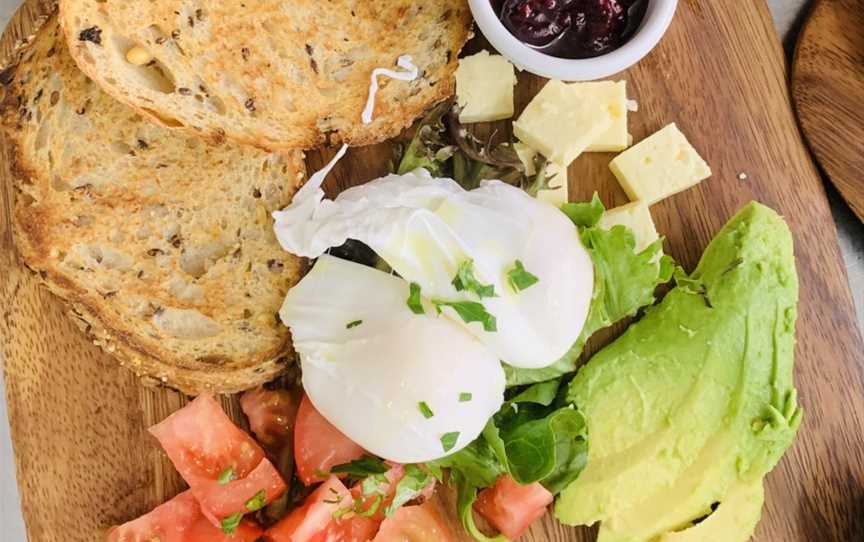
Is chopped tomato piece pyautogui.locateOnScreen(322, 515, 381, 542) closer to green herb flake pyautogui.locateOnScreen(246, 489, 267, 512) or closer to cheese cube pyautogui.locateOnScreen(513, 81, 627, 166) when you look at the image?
green herb flake pyautogui.locateOnScreen(246, 489, 267, 512)

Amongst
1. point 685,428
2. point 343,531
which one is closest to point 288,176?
point 343,531

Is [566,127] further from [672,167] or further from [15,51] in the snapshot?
[15,51]

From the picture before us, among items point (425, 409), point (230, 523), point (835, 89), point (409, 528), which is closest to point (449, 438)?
point (425, 409)

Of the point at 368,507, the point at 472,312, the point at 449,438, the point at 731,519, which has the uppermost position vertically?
the point at 472,312

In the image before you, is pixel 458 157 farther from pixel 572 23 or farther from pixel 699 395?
pixel 699 395

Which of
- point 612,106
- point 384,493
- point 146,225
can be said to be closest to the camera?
point 146,225

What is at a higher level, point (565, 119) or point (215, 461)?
point (565, 119)

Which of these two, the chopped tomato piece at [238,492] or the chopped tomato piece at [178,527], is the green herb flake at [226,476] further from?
the chopped tomato piece at [178,527]

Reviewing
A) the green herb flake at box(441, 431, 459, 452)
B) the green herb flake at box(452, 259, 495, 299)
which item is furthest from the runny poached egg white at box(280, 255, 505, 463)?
the green herb flake at box(452, 259, 495, 299)
